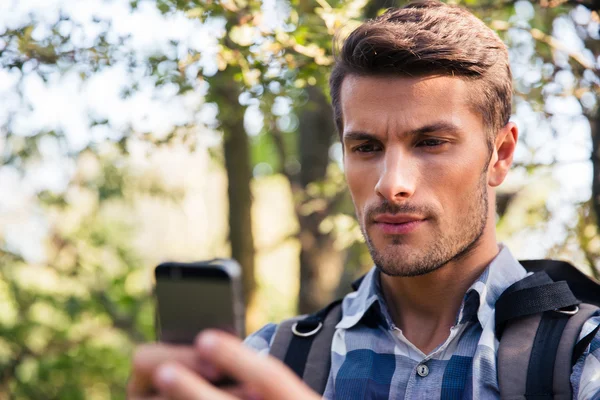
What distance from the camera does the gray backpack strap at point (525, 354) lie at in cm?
204

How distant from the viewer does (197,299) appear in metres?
1.56

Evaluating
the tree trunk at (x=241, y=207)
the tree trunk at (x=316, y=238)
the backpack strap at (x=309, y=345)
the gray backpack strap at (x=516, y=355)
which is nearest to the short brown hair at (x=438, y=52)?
the gray backpack strap at (x=516, y=355)

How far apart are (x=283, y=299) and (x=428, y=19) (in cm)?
967

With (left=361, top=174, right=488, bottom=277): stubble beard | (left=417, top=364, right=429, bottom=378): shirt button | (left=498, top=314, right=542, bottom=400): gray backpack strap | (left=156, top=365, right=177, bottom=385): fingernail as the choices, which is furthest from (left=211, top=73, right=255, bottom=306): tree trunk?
(left=156, top=365, right=177, bottom=385): fingernail

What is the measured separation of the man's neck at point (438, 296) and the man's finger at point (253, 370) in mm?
1166

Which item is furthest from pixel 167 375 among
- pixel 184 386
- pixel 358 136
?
pixel 358 136

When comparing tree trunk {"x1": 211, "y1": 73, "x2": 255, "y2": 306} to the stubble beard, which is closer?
the stubble beard

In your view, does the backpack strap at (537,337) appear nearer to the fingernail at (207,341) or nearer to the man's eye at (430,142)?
the man's eye at (430,142)

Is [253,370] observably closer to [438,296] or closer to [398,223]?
[398,223]

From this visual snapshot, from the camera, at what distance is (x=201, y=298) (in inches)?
61.1

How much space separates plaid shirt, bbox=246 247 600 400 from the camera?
214 centimetres

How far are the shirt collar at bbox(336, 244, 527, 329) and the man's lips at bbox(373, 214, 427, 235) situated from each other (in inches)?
11.4

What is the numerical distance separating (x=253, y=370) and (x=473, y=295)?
4.03ft

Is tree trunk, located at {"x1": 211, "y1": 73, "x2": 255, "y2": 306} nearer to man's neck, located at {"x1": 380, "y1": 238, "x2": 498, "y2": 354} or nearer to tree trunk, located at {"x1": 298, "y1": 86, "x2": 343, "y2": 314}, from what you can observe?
tree trunk, located at {"x1": 298, "y1": 86, "x2": 343, "y2": 314}
